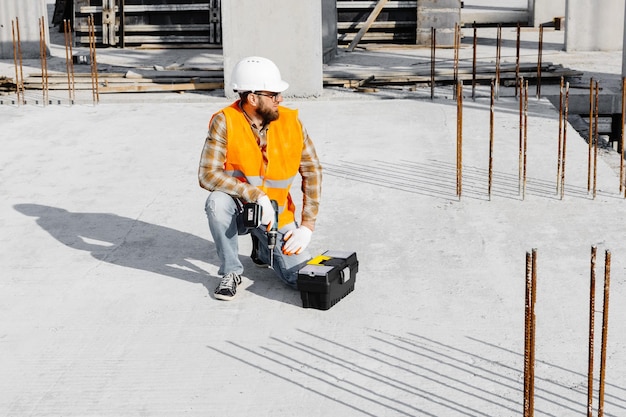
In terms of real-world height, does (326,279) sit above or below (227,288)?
above

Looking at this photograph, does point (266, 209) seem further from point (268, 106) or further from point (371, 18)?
point (371, 18)

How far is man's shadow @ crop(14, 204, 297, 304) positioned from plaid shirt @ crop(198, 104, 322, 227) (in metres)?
0.61

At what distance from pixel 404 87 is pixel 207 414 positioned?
9823 mm

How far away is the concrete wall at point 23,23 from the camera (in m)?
17.8

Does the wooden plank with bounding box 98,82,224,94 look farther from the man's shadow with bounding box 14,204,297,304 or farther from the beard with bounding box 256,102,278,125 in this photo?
the beard with bounding box 256,102,278,125

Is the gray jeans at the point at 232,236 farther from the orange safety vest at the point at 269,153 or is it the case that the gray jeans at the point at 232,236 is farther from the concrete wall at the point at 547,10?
the concrete wall at the point at 547,10

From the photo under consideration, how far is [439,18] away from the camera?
1923 cm

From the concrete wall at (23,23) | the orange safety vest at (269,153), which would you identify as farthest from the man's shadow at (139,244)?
the concrete wall at (23,23)

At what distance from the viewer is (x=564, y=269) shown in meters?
6.80

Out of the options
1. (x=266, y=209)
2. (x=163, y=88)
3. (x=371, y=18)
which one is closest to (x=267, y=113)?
(x=266, y=209)

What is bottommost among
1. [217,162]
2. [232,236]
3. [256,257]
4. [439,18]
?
[256,257]

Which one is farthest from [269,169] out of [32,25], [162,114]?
[32,25]

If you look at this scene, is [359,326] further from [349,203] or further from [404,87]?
[404,87]

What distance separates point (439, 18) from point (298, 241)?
1365cm
